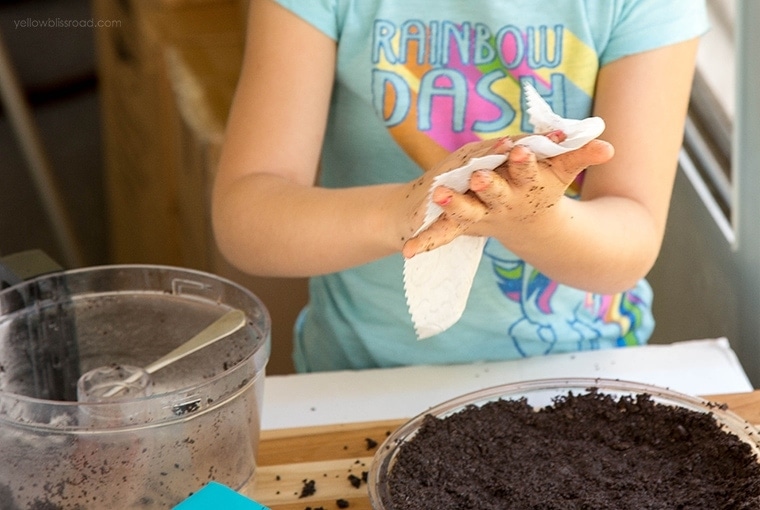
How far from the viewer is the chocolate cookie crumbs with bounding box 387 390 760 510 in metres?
0.61

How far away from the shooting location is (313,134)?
900 mm

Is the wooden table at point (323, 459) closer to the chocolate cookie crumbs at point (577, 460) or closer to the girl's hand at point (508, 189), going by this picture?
the chocolate cookie crumbs at point (577, 460)

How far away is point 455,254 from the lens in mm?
668

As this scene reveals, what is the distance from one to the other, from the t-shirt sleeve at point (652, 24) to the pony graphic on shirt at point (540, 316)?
0.23 m

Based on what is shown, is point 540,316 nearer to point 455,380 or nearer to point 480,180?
point 455,380

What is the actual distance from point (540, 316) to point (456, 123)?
21 cm

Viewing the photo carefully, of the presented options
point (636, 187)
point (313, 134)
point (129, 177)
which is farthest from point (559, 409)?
point (129, 177)

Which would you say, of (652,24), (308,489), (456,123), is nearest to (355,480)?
(308,489)

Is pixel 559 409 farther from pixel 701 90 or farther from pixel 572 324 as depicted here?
pixel 701 90

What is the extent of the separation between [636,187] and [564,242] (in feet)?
0.49

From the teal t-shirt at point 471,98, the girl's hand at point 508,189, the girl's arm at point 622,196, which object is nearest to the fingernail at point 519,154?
the girl's hand at point 508,189

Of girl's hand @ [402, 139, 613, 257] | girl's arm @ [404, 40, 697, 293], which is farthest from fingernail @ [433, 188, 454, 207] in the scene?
girl's arm @ [404, 40, 697, 293]

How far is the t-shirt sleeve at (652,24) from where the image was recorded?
0.86 metres

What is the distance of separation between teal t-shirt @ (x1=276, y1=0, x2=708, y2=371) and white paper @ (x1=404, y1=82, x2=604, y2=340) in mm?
254
